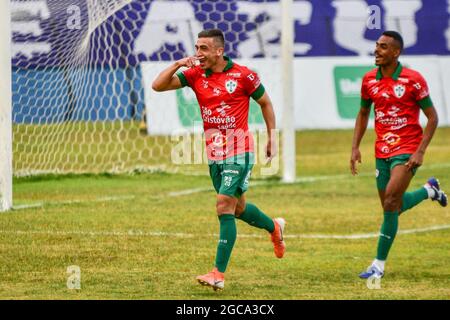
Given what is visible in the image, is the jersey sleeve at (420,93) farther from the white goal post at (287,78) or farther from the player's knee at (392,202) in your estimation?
the white goal post at (287,78)

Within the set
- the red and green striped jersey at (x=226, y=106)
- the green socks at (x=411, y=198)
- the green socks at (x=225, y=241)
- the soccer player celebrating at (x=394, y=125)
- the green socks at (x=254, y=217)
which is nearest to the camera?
the green socks at (x=225, y=241)

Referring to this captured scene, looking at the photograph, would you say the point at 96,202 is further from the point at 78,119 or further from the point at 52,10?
the point at 78,119

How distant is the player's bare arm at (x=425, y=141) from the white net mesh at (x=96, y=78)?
6.43 m

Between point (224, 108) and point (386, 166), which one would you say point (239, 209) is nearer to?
point (224, 108)

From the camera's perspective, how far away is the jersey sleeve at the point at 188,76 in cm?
986

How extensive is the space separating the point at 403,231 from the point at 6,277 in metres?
5.27

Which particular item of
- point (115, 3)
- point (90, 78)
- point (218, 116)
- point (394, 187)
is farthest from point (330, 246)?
point (90, 78)

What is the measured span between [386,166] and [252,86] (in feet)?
4.75

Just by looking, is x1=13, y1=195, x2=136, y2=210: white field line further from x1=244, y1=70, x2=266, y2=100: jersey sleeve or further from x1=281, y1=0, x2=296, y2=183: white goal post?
x1=244, y1=70, x2=266, y2=100: jersey sleeve

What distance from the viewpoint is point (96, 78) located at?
63.6 ft

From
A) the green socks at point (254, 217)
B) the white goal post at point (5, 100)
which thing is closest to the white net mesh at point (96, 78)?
the white goal post at point (5, 100)

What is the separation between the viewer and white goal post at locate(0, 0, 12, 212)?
1401 cm

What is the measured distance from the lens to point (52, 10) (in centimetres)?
1625

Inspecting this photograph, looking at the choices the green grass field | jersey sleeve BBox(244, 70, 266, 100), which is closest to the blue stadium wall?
the green grass field
